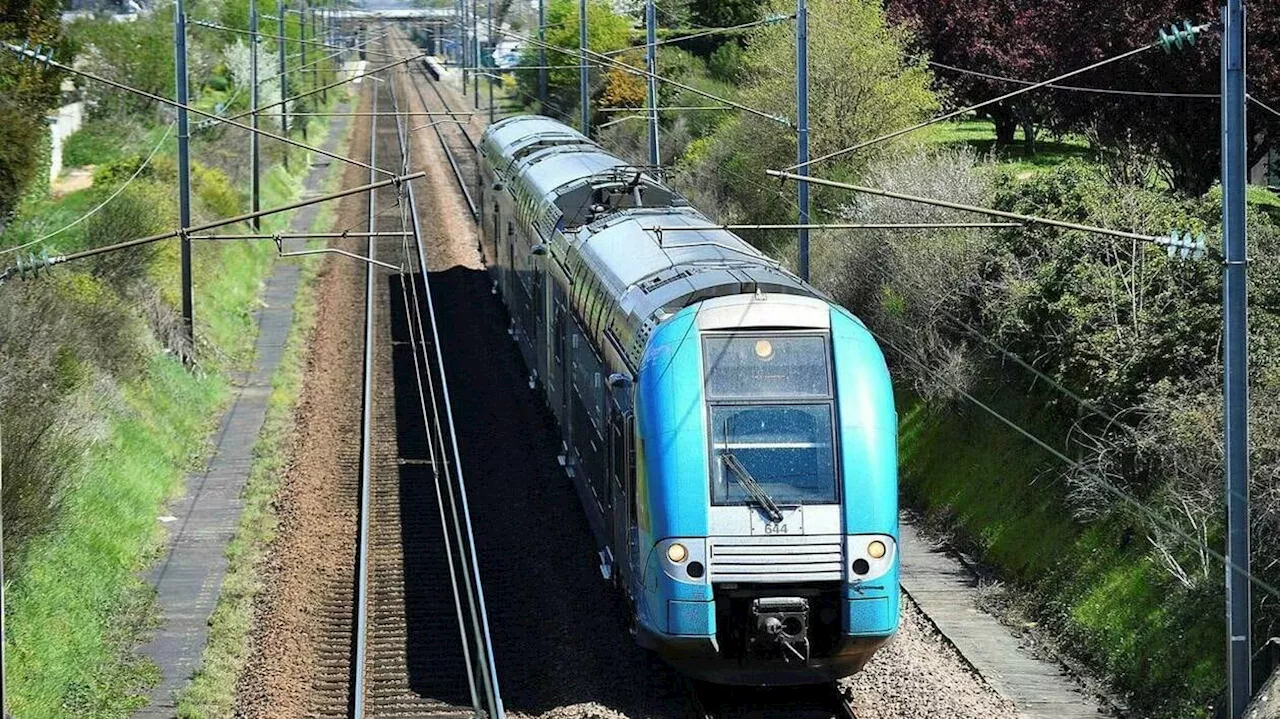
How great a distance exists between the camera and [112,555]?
66.5 feet

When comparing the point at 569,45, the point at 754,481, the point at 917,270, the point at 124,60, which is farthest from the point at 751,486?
the point at 569,45

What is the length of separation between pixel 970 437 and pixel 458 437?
7.88m

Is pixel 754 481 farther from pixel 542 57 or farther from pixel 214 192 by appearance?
A: pixel 542 57

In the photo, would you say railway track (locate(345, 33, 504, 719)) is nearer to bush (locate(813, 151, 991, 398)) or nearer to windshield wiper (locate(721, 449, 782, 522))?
windshield wiper (locate(721, 449, 782, 522))

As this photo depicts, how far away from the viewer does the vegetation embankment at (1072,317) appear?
16.8 m

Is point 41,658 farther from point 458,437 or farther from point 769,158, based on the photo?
point 769,158

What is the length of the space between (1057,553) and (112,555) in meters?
10.9

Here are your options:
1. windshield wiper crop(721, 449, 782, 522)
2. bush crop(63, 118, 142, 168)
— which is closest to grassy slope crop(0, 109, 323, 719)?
windshield wiper crop(721, 449, 782, 522)

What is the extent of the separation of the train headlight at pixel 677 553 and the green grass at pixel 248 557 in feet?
15.7

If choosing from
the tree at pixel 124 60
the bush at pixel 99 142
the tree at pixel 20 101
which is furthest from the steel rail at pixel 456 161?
the tree at pixel 20 101

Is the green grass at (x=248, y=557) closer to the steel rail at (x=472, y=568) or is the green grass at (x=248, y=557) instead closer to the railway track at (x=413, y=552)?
the railway track at (x=413, y=552)

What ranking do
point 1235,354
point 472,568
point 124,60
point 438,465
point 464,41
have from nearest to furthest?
point 1235,354
point 472,568
point 438,465
point 124,60
point 464,41

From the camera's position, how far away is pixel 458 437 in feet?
85.4

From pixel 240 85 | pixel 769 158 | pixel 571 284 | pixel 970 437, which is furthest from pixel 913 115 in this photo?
pixel 240 85
